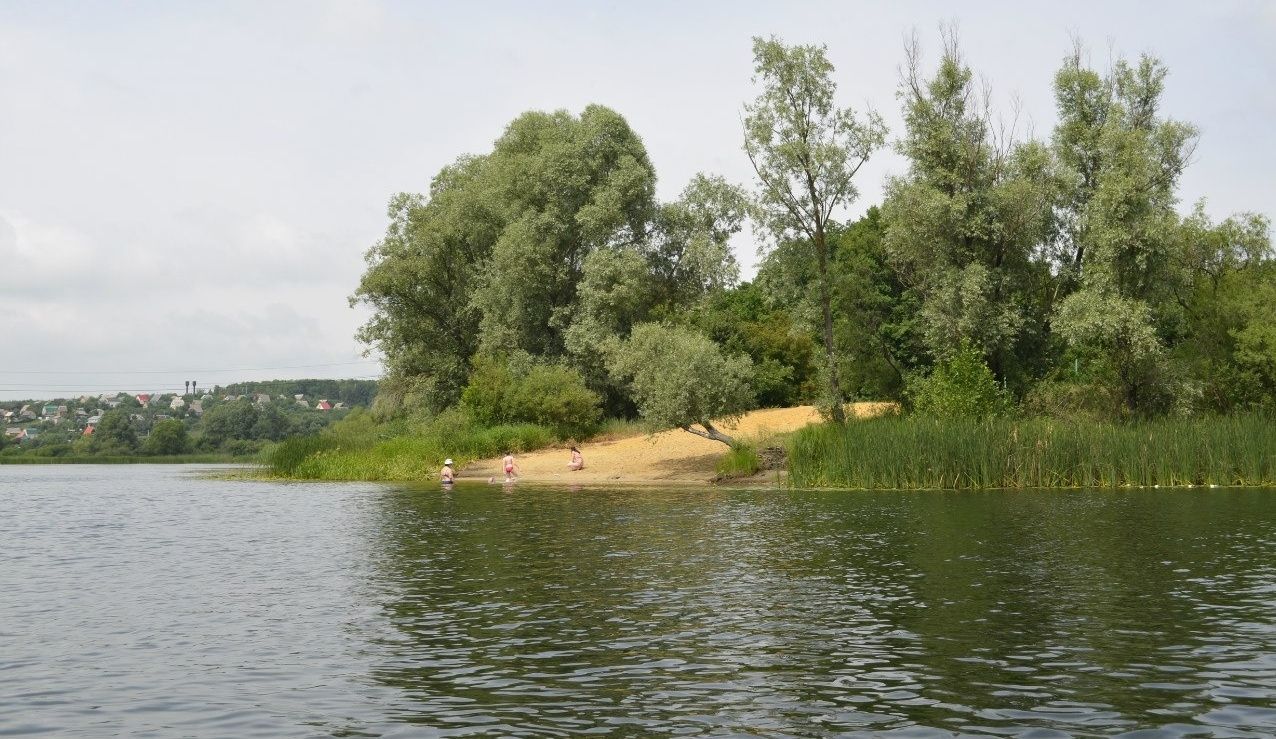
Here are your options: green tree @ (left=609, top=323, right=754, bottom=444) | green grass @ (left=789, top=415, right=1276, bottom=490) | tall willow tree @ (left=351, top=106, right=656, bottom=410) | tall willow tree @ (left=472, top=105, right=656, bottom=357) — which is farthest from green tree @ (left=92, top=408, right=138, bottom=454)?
green grass @ (left=789, top=415, right=1276, bottom=490)

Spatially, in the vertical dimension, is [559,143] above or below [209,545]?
above

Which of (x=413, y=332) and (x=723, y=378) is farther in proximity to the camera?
(x=413, y=332)

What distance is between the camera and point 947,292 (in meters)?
48.7

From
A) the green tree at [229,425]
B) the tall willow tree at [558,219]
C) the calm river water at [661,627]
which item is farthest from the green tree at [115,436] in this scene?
the calm river water at [661,627]

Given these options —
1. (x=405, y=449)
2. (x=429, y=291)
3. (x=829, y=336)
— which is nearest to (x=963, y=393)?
(x=829, y=336)

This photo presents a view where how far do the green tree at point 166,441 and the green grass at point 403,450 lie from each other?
86.3 meters

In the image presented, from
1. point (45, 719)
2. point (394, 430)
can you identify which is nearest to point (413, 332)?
point (394, 430)

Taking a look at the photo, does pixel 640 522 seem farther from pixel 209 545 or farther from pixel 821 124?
pixel 821 124

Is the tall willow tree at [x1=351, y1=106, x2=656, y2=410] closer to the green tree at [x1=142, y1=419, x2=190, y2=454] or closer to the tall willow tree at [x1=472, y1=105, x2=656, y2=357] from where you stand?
the tall willow tree at [x1=472, y1=105, x2=656, y2=357]

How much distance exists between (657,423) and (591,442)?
16.5m

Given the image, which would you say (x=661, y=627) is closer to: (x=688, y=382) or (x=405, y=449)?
(x=688, y=382)

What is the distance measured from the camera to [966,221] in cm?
4922

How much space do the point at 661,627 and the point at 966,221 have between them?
122 ft

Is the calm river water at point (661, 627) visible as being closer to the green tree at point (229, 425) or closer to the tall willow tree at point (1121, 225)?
the tall willow tree at point (1121, 225)
